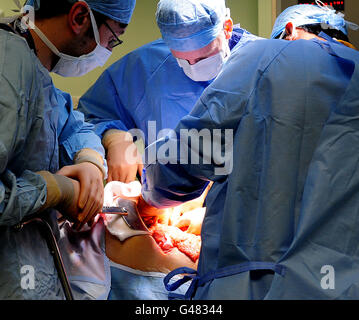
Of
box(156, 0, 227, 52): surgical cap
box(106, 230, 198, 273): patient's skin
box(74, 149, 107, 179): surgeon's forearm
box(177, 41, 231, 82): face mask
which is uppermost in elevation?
box(156, 0, 227, 52): surgical cap

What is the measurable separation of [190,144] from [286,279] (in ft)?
1.67

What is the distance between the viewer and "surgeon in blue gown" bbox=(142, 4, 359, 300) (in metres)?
1.40

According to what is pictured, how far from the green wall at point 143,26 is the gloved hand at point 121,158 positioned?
1260 millimetres

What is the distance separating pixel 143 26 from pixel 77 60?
197 centimetres

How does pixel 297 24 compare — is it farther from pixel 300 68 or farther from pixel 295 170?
pixel 295 170

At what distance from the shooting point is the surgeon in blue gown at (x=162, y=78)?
7.35 feet

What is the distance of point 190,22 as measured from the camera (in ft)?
7.23

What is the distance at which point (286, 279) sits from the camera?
4.52 ft

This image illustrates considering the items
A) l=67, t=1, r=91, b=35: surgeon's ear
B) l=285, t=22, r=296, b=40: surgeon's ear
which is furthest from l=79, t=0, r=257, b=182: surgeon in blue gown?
l=67, t=1, r=91, b=35: surgeon's ear

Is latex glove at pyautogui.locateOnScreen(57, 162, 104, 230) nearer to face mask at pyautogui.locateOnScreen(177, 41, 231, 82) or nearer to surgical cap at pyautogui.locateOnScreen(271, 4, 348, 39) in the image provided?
face mask at pyautogui.locateOnScreen(177, 41, 231, 82)

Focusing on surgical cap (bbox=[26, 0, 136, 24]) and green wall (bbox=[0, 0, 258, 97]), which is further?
green wall (bbox=[0, 0, 258, 97])

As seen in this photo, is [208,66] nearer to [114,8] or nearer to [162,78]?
[162,78]

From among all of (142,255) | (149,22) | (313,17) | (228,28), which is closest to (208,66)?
(228,28)

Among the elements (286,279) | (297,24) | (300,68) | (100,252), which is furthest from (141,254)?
(297,24)
